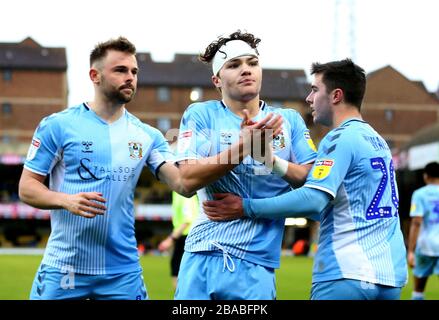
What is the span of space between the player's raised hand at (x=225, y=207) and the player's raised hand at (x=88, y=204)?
0.70m

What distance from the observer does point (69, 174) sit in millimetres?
5520

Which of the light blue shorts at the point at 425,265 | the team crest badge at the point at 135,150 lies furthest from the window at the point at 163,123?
the team crest badge at the point at 135,150

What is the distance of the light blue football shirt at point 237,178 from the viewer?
489 centimetres

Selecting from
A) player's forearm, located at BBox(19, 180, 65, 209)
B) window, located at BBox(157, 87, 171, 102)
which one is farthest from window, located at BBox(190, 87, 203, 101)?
player's forearm, located at BBox(19, 180, 65, 209)

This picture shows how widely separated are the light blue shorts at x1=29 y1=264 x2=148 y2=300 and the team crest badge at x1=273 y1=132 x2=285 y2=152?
1398 mm

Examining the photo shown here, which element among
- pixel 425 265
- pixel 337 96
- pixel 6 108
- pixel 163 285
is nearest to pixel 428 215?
pixel 425 265

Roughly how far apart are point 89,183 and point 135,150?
41cm

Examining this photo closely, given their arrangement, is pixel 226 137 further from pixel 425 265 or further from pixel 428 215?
pixel 425 265

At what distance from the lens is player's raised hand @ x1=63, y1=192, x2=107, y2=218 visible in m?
5.06

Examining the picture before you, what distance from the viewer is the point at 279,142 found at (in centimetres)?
503

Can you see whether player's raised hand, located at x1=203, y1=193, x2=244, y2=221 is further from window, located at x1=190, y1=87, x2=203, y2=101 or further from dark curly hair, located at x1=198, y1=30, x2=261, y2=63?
window, located at x1=190, y1=87, x2=203, y2=101

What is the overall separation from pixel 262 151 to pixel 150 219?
51315 millimetres
